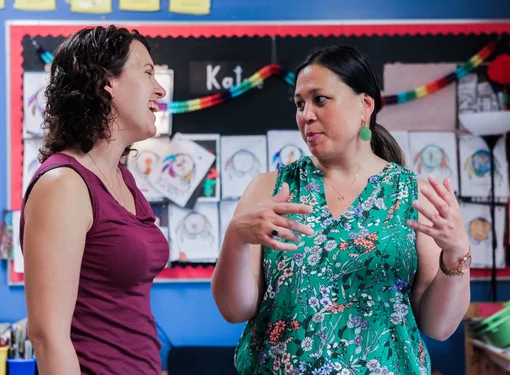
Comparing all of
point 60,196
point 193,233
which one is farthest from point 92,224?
point 193,233

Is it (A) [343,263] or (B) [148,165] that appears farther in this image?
(B) [148,165]

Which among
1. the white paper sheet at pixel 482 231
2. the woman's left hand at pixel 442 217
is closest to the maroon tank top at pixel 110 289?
the woman's left hand at pixel 442 217

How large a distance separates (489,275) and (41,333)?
2694mm

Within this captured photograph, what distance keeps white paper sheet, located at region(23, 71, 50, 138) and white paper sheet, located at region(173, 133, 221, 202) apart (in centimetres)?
73

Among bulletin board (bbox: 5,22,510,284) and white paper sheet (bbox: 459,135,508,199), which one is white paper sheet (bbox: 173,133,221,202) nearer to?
bulletin board (bbox: 5,22,510,284)

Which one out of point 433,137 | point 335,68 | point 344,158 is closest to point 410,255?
point 344,158

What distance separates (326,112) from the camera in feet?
4.96

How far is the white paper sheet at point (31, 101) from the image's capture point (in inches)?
130

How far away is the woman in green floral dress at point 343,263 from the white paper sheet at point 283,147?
172 cm

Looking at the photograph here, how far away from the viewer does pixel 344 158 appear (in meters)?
1.56

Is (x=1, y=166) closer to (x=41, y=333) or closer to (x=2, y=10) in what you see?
(x=2, y=10)

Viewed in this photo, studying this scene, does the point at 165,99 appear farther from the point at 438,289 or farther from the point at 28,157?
the point at 438,289

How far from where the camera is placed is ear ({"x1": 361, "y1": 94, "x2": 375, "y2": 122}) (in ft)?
5.17

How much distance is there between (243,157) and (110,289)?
208 cm
